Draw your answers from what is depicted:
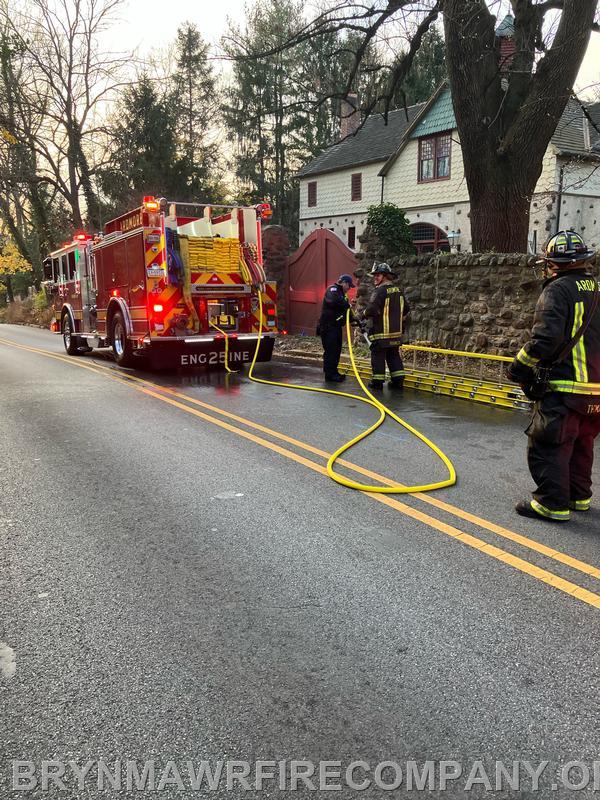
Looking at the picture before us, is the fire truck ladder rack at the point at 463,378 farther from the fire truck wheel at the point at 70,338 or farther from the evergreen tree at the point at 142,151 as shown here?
the evergreen tree at the point at 142,151

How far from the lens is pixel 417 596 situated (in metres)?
3.29

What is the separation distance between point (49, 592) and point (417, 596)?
75.4 inches

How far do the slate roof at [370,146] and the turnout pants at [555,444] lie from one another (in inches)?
1111

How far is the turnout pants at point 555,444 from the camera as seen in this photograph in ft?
14.0

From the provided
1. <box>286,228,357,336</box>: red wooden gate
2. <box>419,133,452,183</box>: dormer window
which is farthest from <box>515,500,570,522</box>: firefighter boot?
<box>419,133,452,183</box>: dormer window

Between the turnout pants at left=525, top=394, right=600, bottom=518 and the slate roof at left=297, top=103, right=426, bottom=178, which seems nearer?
the turnout pants at left=525, top=394, right=600, bottom=518

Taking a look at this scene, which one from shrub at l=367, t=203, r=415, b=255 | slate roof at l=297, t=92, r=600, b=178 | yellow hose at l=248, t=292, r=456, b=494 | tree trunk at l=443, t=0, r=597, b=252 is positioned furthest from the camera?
slate roof at l=297, t=92, r=600, b=178

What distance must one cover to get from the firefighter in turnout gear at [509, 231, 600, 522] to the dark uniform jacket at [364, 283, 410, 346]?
4.83m

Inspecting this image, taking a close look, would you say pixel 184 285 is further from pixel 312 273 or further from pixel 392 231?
pixel 312 273

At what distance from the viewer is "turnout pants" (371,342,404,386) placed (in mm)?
9492

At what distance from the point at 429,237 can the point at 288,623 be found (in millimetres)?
27513

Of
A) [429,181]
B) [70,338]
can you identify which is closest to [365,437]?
[70,338]

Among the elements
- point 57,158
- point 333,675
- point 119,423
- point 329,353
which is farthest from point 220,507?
point 57,158

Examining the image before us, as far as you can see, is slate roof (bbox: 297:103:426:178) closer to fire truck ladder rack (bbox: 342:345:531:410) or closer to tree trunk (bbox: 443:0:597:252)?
tree trunk (bbox: 443:0:597:252)
